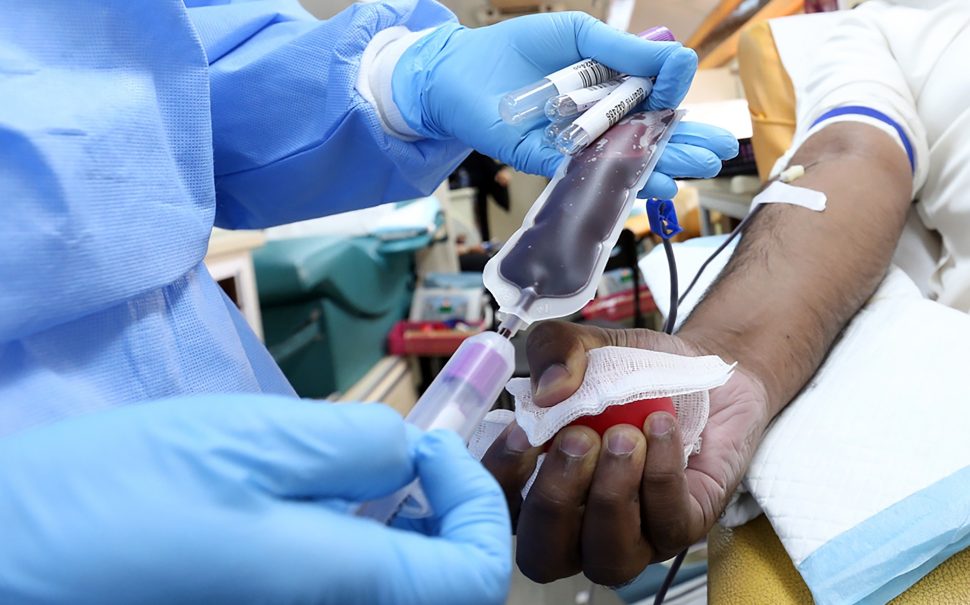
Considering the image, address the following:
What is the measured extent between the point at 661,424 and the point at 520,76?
1.38ft

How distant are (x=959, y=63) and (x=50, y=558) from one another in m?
1.20

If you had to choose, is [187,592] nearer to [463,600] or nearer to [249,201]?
[463,600]

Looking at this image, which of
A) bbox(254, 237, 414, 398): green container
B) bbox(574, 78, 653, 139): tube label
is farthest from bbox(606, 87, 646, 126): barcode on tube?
bbox(254, 237, 414, 398): green container

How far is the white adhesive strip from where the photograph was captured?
83 centimetres

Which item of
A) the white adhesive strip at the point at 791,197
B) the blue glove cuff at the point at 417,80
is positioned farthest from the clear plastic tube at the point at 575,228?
the white adhesive strip at the point at 791,197

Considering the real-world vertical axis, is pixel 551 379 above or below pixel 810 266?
above

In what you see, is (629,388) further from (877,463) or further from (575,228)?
(877,463)

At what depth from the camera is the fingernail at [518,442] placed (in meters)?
0.53

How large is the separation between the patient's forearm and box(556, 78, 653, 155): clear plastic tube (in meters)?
0.27

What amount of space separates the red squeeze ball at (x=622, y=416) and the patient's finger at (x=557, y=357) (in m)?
0.04

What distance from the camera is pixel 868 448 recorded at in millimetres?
557

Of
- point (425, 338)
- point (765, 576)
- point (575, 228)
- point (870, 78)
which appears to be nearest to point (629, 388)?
point (575, 228)

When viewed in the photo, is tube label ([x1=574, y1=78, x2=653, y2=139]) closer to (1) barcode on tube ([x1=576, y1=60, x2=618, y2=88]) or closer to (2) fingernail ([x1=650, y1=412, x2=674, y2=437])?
(1) barcode on tube ([x1=576, y1=60, x2=618, y2=88])

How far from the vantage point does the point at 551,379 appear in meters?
0.49
